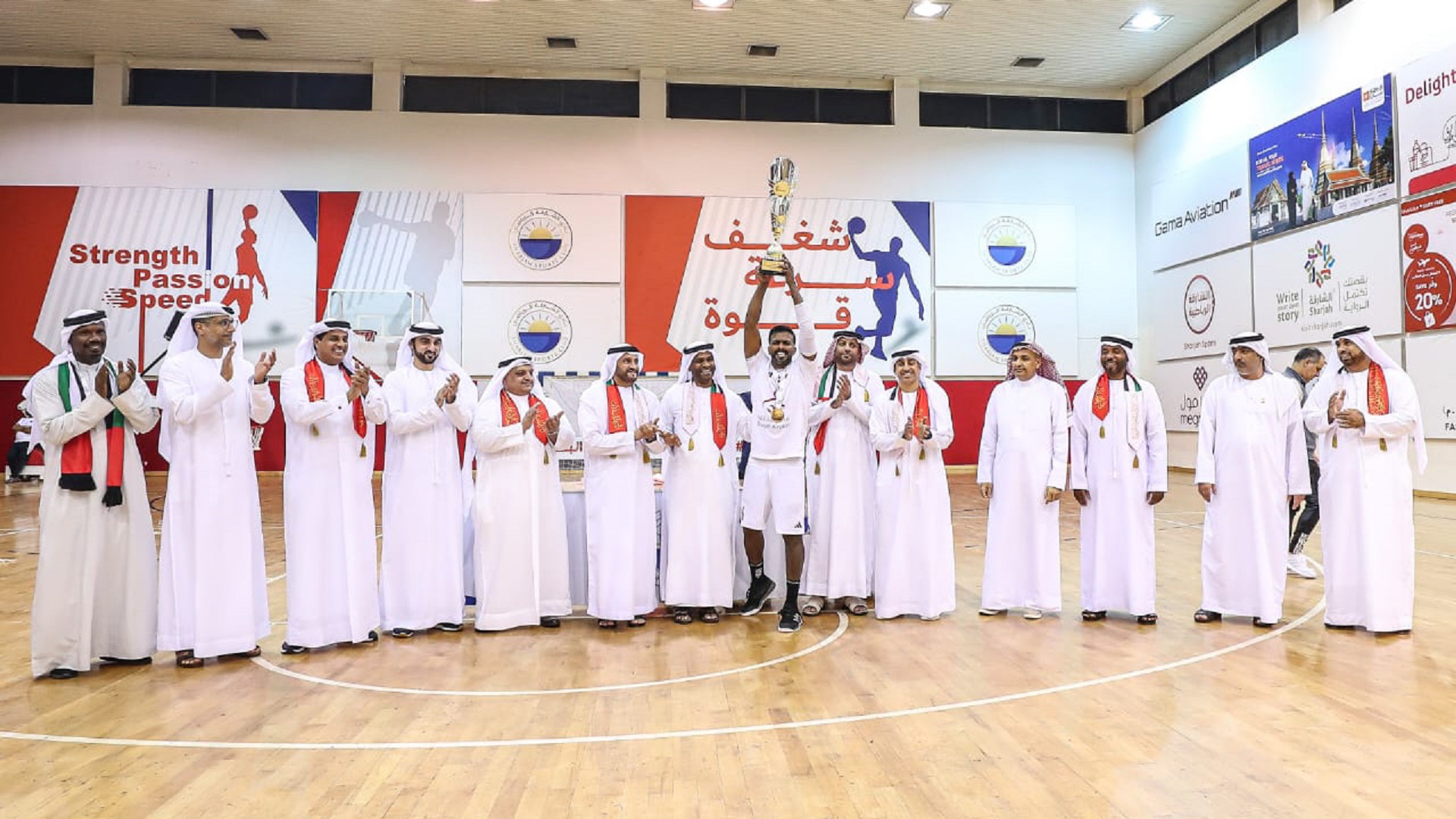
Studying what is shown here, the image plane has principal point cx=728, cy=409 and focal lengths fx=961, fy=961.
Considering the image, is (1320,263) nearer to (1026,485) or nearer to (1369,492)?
(1369,492)

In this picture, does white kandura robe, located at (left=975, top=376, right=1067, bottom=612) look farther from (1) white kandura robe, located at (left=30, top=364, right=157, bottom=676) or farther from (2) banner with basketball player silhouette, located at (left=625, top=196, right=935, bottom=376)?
Result: (2) banner with basketball player silhouette, located at (left=625, top=196, right=935, bottom=376)

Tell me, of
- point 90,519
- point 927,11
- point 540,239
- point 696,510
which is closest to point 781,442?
point 696,510

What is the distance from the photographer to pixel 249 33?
13.3m

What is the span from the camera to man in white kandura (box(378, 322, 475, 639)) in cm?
507

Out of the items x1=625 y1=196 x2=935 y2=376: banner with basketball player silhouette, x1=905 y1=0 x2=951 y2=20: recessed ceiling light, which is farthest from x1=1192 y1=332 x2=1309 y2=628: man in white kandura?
x1=625 y1=196 x2=935 y2=376: banner with basketball player silhouette

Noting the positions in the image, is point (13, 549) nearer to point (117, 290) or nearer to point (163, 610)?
point (163, 610)

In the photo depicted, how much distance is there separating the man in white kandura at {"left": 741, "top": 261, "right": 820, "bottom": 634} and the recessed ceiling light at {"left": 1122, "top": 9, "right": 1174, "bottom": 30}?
10.2 metres

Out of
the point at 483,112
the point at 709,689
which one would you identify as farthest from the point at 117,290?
the point at 709,689

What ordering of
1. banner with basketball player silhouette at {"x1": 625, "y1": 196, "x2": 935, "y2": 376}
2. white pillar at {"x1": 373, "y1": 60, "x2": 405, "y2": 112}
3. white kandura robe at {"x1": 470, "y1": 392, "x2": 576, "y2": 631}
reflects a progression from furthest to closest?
banner with basketball player silhouette at {"x1": 625, "y1": 196, "x2": 935, "y2": 376} → white pillar at {"x1": 373, "y1": 60, "x2": 405, "y2": 112} → white kandura robe at {"x1": 470, "y1": 392, "x2": 576, "y2": 631}

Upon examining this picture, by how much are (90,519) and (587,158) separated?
1128 cm

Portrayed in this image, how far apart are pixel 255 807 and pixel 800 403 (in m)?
3.41

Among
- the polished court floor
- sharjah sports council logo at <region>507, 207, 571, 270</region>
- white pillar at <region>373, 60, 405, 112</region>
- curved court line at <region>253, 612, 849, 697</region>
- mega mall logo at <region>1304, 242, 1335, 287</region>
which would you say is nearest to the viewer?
the polished court floor

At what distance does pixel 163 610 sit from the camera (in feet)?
Answer: 14.4

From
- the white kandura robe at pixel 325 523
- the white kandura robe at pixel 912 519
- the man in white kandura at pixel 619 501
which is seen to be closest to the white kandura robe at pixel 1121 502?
the white kandura robe at pixel 912 519
